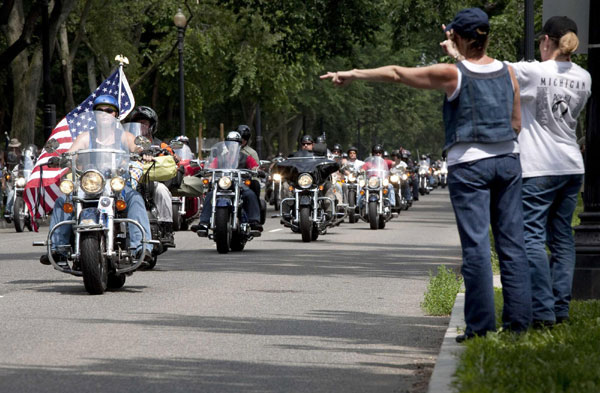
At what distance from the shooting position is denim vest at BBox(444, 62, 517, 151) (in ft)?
24.3

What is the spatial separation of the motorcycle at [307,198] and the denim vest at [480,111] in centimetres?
1345

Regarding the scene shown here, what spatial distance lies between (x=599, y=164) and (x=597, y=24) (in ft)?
3.65

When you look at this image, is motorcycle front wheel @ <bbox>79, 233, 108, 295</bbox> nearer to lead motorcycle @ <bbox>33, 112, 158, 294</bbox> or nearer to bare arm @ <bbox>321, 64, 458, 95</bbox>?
lead motorcycle @ <bbox>33, 112, 158, 294</bbox>

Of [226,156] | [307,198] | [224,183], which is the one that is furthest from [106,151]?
[307,198]

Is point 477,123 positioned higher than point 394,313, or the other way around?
point 477,123

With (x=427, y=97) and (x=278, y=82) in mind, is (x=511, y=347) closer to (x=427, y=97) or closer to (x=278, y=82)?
(x=278, y=82)

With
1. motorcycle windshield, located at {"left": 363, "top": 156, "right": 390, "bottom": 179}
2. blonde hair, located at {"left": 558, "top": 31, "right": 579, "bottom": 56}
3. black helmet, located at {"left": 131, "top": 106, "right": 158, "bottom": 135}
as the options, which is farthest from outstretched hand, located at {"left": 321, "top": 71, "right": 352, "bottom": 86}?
motorcycle windshield, located at {"left": 363, "top": 156, "right": 390, "bottom": 179}

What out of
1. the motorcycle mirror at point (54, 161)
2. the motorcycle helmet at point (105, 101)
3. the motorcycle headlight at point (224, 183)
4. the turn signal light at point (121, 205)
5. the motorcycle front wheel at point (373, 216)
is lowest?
the motorcycle front wheel at point (373, 216)

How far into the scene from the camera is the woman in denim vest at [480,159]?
7.36 meters

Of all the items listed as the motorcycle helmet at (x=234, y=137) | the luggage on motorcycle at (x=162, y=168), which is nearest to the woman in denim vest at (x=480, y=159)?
the luggage on motorcycle at (x=162, y=168)

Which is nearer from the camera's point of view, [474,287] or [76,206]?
[474,287]

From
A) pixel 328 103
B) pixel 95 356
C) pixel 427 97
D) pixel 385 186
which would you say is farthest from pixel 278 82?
pixel 95 356

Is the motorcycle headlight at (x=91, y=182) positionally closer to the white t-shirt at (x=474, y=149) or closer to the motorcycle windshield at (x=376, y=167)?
the white t-shirt at (x=474, y=149)

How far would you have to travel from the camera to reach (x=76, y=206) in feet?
38.4
